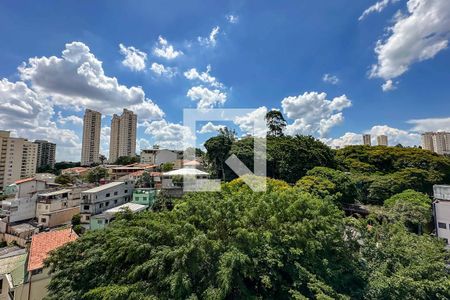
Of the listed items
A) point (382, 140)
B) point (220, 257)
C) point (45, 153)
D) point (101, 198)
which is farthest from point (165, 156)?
point (382, 140)

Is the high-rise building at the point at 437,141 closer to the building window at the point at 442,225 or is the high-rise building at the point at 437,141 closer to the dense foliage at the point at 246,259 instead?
the building window at the point at 442,225

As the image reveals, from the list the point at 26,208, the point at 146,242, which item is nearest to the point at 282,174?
the point at 146,242

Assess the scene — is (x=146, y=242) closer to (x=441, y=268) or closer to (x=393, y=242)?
(x=393, y=242)

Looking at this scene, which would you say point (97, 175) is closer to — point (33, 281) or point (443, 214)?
point (33, 281)

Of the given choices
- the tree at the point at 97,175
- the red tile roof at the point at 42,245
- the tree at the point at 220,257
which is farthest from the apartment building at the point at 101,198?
the tree at the point at 220,257

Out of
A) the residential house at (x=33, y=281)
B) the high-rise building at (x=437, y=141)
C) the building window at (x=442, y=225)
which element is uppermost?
the high-rise building at (x=437, y=141)

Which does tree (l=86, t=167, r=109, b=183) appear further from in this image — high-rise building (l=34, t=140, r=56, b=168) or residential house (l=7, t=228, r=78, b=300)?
high-rise building (l=34, t=140, r=56, b=168)

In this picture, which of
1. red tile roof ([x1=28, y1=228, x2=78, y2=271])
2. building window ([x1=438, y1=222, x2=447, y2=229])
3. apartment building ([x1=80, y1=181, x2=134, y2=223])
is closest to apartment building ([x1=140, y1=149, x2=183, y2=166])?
apartment building ([x1=80, y1=181, x2=134, y2=223])
